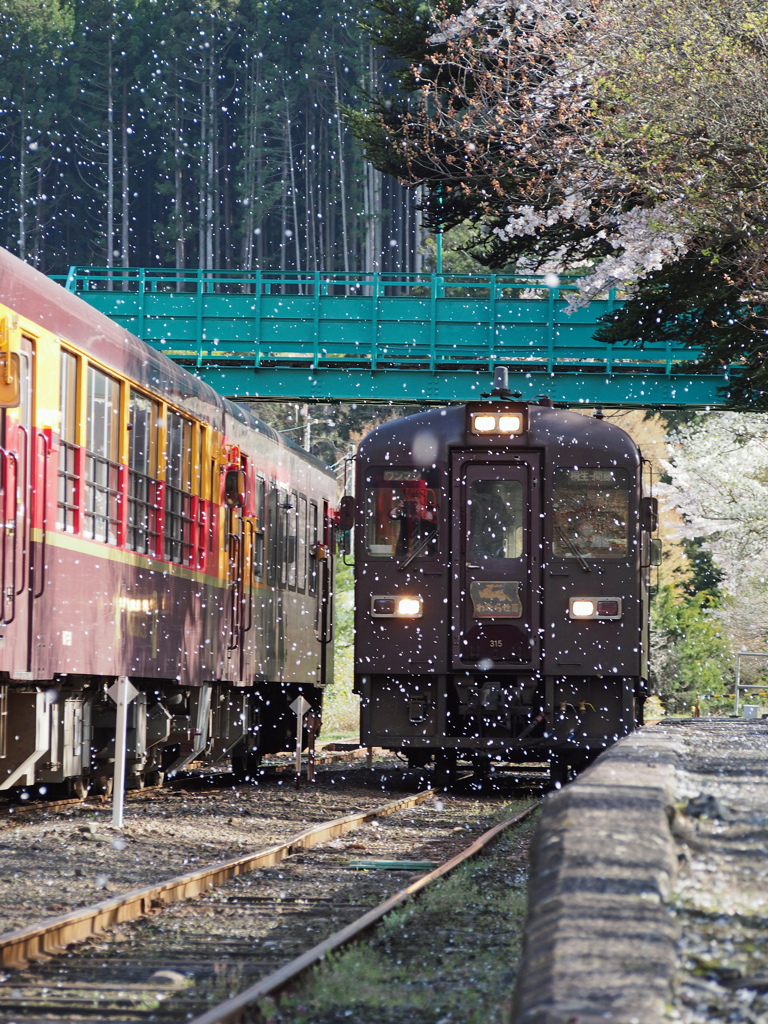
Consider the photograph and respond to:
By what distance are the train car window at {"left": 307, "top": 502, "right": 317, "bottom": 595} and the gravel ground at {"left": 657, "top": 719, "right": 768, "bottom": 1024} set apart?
10829 millimetres

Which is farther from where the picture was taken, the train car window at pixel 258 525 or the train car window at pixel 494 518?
the train car window at pixel 258 525

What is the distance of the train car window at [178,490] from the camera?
13.2 meters

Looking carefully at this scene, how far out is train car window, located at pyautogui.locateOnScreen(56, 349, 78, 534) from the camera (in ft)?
34.0

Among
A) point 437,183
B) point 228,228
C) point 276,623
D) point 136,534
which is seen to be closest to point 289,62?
point 228,228

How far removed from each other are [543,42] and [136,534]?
371 inches

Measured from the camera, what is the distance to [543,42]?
731 inches

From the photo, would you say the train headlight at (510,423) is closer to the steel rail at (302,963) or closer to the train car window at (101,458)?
the train car window at (101,458)

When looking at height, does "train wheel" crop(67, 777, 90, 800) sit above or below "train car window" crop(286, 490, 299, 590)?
below

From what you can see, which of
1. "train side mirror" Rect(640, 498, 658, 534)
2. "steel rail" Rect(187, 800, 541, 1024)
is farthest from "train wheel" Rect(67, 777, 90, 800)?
"train side mirror" Rect(640, 498, 658, 534)

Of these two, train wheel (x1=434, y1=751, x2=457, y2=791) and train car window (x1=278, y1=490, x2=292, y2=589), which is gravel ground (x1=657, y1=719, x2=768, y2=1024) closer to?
train wheel (x1=434, y1=751, x2=457, y2=791)

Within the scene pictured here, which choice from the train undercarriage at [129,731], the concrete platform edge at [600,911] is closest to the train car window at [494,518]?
the train undercarriage at [129,731]

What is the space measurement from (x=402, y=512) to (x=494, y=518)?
2.92 feet

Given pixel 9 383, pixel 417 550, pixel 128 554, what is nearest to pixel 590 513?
pixel 417 550

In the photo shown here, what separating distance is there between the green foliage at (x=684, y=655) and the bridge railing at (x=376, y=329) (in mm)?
16823
